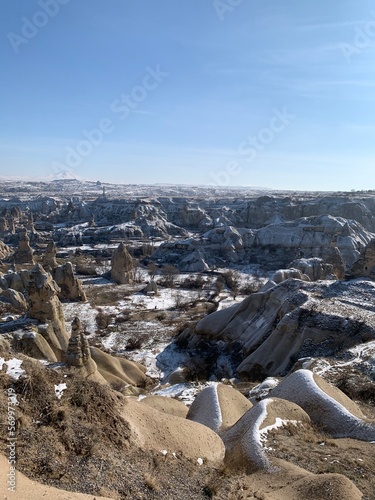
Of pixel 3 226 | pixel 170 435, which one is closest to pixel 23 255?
pixel 3 226

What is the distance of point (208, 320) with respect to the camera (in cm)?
2784

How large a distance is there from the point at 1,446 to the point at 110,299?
1290 inches

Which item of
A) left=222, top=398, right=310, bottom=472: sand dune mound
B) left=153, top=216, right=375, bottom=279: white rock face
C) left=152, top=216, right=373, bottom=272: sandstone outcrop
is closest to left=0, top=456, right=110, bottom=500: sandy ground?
left=222, top=398, right=310, bottom=472: sand dune mound

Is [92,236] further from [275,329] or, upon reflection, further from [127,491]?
[127,491]

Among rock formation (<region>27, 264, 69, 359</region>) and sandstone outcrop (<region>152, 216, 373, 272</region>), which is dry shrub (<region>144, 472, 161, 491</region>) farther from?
sandstone outcrop (<region>152, 216, 373, 272</region>)

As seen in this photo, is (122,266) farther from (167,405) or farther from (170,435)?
(170,435)

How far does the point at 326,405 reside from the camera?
11281 mm

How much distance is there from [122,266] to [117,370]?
26614 mm

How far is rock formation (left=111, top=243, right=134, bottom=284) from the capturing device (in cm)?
4531

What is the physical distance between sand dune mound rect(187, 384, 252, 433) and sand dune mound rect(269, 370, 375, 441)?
139 centimetres

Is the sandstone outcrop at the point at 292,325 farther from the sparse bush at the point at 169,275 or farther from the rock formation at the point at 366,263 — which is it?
the sparse bush at the point at 169,275

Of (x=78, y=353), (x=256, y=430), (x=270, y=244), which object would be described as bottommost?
(x=78, y=353)

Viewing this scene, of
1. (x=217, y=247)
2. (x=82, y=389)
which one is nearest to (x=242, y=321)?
(x=82, y=389)

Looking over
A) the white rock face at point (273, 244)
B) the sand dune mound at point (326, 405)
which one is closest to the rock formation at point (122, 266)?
the white rock face at point (273, 244)
